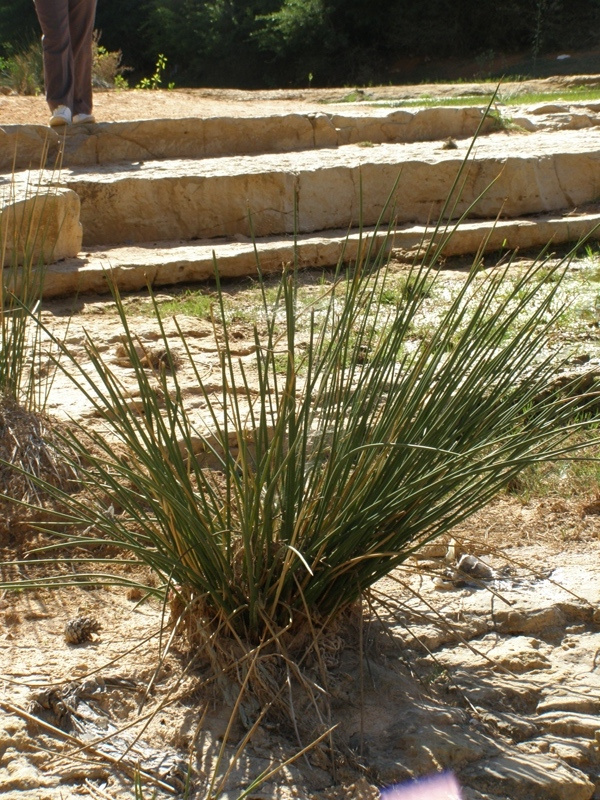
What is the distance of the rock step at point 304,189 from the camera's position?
16.8 ft

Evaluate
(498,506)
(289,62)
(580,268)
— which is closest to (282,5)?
(289,62)

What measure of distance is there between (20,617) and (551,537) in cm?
141

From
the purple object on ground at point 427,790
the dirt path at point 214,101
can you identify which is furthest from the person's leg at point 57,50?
the purple object on ground at point 427,790

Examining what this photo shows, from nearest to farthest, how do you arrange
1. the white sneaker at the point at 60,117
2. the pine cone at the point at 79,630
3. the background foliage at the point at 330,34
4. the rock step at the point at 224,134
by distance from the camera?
the pine cone at the point at 79,630 → the rock step at the point at 224,134 → the white sneaker at the point at 60,117 → the background foliage at the point at 330,34

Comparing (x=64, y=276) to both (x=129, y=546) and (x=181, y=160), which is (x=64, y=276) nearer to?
(x=181, y=160)

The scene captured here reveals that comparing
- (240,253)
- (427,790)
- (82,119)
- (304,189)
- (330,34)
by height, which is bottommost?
(427,790)

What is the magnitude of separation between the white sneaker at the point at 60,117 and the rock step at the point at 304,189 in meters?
0.53

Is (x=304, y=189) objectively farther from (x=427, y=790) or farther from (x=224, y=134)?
(x=427, y=790)

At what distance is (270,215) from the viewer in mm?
5285

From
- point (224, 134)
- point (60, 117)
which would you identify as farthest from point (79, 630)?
point (224, 134)

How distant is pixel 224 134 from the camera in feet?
20.6

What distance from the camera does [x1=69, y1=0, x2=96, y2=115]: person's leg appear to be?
5.88 metres

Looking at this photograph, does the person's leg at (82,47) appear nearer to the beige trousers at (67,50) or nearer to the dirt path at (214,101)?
the beige trousers at (67,50)

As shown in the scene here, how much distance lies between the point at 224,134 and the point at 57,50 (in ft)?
3.81
